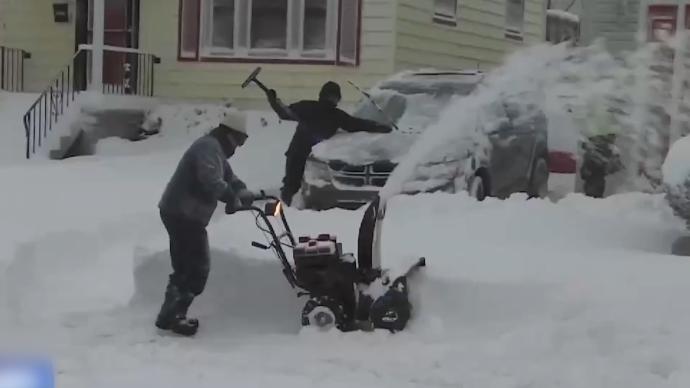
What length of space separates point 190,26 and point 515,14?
714 centimetres

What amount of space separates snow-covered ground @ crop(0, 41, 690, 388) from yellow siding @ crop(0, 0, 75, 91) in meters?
8.07

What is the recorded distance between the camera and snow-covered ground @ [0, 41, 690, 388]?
6.18 metres

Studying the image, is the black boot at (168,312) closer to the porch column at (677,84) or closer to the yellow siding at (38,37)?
the porch column at (677,84)

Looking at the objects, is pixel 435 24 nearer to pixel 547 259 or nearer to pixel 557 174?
pixel 557 174

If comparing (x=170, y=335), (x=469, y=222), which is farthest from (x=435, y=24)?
(x=170, y=335)

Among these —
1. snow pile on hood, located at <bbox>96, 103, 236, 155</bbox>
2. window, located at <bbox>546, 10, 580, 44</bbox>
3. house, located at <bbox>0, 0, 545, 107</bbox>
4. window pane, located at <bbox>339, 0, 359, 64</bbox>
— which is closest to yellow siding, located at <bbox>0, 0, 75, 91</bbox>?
house, located at <bbox>0, 0, 545, 107</bbox>

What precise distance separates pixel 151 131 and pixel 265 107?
2038 millimetres

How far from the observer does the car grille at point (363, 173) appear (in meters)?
11.7

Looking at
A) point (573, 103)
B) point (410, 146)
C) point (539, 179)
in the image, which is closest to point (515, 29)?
point (539, 179)

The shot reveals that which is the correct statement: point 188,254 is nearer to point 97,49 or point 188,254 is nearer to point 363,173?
point 363,173

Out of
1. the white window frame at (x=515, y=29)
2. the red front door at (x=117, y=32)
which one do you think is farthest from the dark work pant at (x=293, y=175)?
the white window frame at (x=515, y=29)

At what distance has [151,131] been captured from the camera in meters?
17.4

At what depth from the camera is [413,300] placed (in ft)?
24.4

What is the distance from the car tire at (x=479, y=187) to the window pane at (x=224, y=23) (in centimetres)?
744
